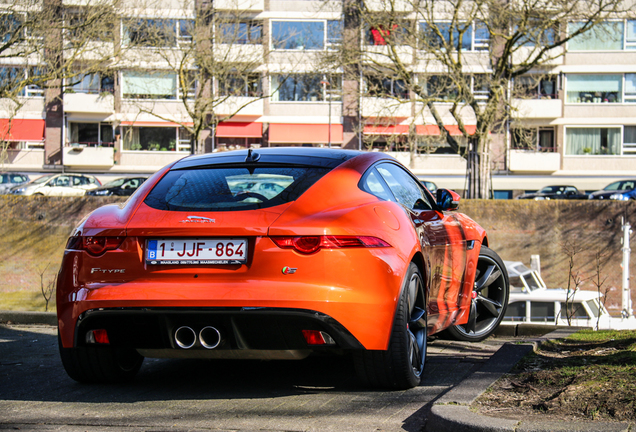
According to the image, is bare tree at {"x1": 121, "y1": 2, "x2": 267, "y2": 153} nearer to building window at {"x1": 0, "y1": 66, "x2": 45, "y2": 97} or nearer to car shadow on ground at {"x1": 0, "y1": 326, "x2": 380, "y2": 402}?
building window at {"x1": 0, "y1": 66, "x2": 45, "y2": 97}

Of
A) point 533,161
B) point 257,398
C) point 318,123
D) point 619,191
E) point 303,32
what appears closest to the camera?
point 257,398

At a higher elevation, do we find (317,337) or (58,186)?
(58,186)

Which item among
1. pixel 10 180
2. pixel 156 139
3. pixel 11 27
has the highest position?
pixel 11 27

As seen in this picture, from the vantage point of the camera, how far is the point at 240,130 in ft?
142

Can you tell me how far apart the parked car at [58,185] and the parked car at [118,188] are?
928 mm

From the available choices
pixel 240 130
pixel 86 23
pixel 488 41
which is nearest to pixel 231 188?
pixel 86 23

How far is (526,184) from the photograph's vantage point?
4281 centimetres

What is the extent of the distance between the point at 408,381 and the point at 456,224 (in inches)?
73.6

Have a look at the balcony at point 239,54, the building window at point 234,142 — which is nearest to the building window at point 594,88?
the building window at point 234,142

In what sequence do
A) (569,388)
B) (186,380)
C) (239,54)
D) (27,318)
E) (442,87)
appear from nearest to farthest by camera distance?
1. (569,388)
2. (186,380)
3. (27,318)
4. (442,87)
5. (239,54)

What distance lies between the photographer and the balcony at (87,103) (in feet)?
143

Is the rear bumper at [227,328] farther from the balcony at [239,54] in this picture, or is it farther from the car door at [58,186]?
the car door at [58,186]

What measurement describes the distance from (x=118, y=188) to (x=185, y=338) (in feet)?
106

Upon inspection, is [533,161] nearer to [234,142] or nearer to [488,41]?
[234,142]
